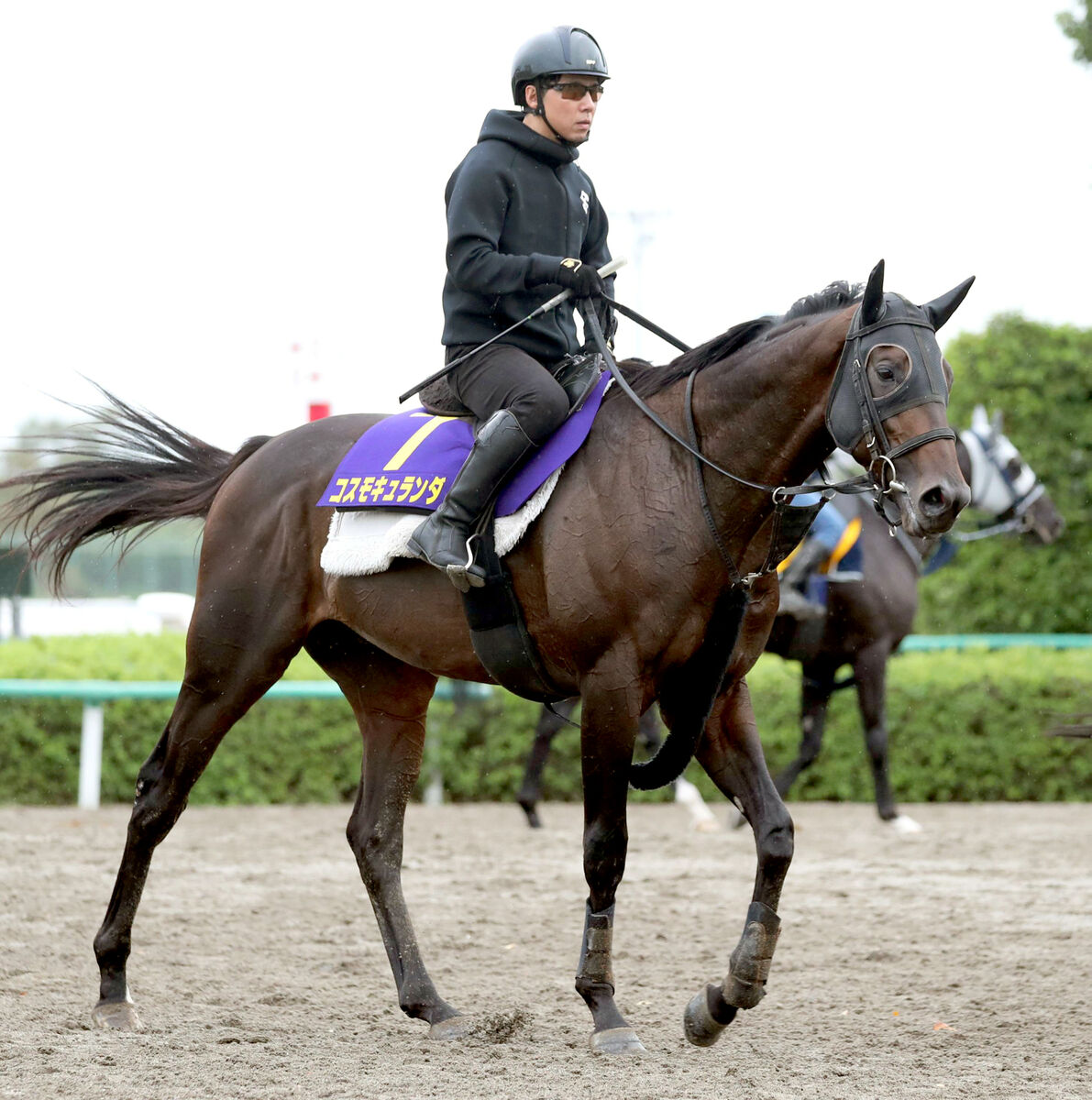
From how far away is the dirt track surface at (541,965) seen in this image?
4.29 metres

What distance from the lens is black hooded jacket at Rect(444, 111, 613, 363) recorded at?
4.85m

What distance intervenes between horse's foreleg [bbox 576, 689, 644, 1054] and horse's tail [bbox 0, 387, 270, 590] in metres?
2.21

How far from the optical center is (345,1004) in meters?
5.34

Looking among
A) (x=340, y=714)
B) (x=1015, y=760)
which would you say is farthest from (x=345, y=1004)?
(x=1015, y=760)

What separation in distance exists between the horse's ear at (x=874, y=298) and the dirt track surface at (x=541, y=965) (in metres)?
2.09

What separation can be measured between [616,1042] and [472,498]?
169 cm

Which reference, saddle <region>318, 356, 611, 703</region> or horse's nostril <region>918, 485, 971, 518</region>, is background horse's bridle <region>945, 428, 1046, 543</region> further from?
horse's nostril <region>918, 485, 971, 518</region>

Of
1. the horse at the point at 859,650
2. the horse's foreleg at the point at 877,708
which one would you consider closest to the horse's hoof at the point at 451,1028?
the horse at the point at 859,650

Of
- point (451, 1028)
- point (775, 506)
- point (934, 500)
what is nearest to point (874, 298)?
point (934, 500)

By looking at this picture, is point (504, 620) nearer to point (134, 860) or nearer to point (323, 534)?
point (323, 534)

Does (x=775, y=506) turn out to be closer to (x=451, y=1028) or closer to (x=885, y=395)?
(x=885, y=395)

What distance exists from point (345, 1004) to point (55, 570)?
214cm

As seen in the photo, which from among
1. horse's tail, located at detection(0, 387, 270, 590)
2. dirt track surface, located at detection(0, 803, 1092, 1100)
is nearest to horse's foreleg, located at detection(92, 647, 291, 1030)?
dirt track surface, located at detection(0, 803, 1092, 1100)

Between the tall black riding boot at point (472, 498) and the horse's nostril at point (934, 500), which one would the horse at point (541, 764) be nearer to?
the tall black riding boot at point (472, 498)
